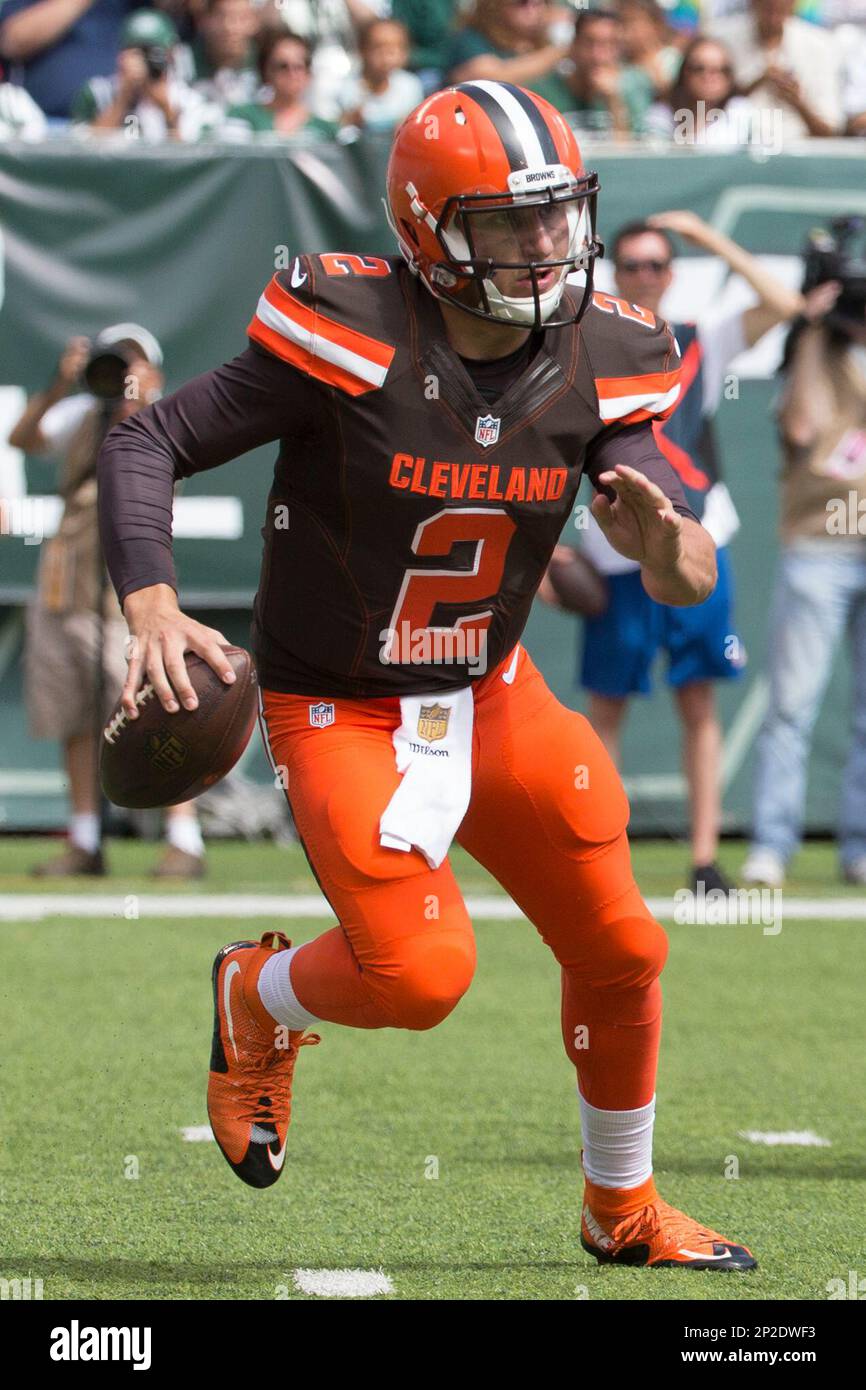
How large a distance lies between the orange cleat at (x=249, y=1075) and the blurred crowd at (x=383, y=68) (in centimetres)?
567

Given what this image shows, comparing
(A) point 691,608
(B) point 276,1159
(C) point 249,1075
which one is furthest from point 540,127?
(A) point 691,608

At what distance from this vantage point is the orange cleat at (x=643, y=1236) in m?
3.12

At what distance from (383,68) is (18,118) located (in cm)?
166

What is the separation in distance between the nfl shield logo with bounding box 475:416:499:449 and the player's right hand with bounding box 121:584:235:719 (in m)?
0.51

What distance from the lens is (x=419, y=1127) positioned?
13.3 feet

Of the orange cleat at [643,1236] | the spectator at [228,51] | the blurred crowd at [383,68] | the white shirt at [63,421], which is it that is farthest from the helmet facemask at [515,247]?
the spectator at [228,51]

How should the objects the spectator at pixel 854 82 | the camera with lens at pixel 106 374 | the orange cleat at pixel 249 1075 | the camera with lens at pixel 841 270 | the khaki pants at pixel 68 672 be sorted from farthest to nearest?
1. the spectator at pixel 854 82
2. the khaki pants at pixel 68 672
3. the camera with lens at pixel 841 270
4. the camera with lens at pixel 106 374
5. the orange cleat at pixel 249 1075

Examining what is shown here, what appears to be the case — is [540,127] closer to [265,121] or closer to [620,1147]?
[620,1147]

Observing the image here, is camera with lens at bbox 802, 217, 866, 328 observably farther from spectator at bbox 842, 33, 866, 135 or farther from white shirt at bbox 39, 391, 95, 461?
white shirt at bbox 39, 391, 95, 461

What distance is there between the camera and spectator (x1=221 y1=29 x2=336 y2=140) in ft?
28.3

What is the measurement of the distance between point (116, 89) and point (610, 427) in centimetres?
609

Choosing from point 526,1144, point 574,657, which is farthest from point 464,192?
point 574,657

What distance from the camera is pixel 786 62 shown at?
361 inches

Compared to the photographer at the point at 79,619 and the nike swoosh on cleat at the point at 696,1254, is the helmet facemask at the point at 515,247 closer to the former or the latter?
the nike swoosh on cleat at the point at 696,1254
